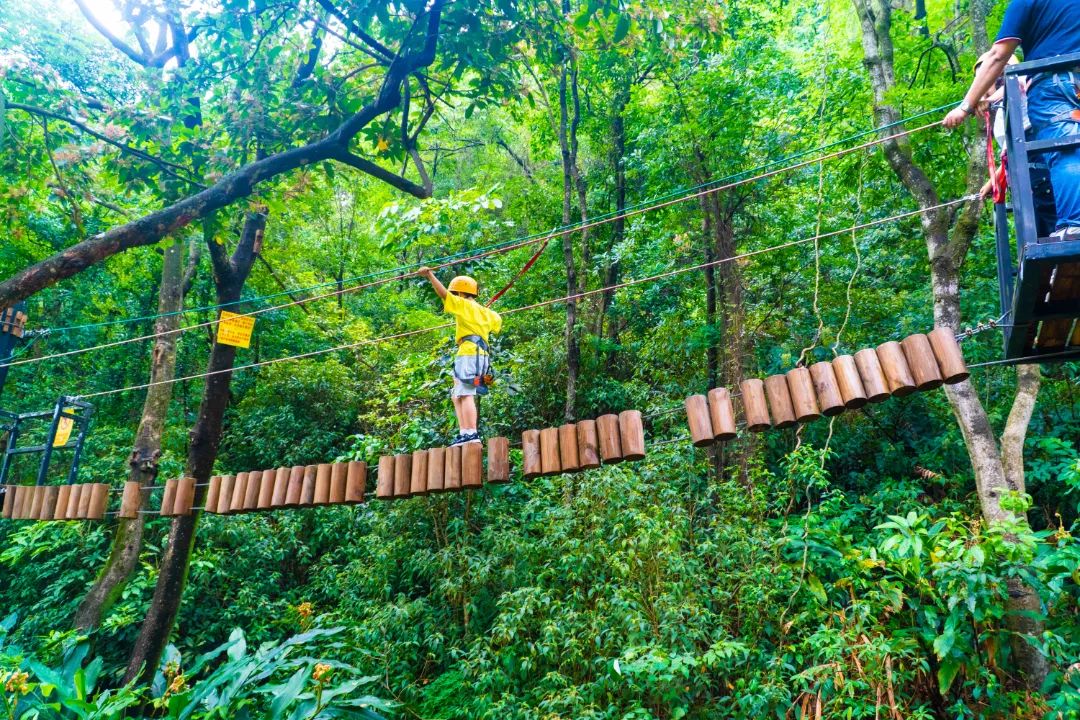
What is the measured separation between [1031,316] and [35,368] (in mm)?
10398

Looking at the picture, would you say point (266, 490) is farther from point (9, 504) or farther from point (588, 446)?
point (9, 504)

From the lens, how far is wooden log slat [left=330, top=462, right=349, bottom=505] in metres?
3.46

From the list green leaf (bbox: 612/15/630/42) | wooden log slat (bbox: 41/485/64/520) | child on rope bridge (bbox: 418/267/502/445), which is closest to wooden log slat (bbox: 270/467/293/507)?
child on rope bridge (bbox: 418/267/502/445)

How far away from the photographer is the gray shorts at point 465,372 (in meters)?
3.34

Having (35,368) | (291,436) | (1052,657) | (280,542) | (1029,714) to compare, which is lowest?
(1029,714)

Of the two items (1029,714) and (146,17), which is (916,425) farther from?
(146,17)

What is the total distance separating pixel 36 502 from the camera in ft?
15.1

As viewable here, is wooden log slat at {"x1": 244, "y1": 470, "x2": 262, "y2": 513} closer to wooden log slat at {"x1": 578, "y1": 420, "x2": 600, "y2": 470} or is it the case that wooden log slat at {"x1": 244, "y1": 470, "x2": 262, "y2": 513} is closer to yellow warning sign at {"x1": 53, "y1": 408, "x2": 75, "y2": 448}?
wooden log slat at {"x1": 578, "y1": 420, "x2": 600, "y2": 470}

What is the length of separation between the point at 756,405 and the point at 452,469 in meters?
1.34

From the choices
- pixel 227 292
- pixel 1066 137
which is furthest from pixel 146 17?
pixel 1066 137

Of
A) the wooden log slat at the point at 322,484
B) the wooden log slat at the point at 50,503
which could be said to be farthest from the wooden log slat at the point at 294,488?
the wooden log slat at the point at 50,503

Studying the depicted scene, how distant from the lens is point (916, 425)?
5.66 meters

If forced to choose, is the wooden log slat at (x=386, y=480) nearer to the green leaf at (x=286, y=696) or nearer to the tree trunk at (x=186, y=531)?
the green leaf at (x=286, y=696)

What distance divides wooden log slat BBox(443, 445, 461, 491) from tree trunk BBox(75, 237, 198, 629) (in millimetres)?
2999
